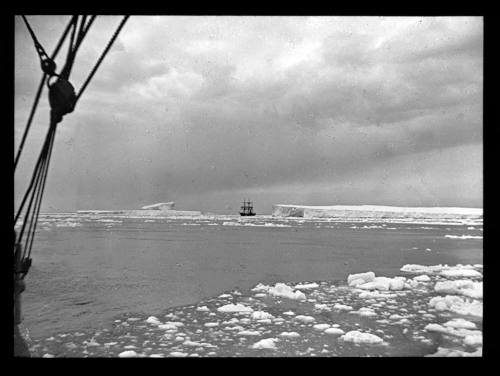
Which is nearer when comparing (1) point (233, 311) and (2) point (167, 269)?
(1) point (233, 311)

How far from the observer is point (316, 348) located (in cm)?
206

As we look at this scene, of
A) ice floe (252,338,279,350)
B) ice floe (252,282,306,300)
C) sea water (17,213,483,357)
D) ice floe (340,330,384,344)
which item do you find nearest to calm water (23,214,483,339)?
Result: sea water (17,213,483,357)

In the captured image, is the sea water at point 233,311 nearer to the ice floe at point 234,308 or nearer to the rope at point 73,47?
the ice floe at point 234,308

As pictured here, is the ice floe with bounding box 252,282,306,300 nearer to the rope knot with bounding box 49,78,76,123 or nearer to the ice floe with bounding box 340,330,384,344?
the ice floe with bounding box 340,330,384,344

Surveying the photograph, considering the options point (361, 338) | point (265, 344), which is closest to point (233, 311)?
point (265, 344)

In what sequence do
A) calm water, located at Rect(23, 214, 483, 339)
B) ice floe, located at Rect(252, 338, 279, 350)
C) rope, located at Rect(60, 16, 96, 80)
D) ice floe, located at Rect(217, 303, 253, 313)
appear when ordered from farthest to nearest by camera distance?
1. calm water, located at Rect(23, 214, 483, 339)
2. ice floe, located at Rect(217, 303, 253, 313)
3. ice floe, located at Rect(252, 338, 279, 350)
4. rope, located at Rect(60, 16, 96, 80)

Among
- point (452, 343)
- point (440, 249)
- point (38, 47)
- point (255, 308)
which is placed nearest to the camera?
point (38, 47)

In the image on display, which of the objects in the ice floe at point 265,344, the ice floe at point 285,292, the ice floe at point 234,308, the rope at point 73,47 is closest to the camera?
the rope at point 73,47

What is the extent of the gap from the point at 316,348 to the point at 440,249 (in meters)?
4.96

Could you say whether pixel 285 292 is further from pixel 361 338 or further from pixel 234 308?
pixel 361 338

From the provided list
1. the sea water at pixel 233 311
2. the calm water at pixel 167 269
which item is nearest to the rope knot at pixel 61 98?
the sea water at pixel 233 311
